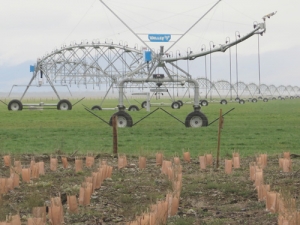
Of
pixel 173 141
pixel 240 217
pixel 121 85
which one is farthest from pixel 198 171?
pixel 121 85

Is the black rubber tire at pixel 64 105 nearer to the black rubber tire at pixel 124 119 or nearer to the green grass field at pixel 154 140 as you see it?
the green grass field at pixel 154 140

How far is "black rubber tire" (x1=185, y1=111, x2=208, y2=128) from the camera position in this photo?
78.5 feet

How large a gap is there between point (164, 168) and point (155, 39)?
55.4 ft

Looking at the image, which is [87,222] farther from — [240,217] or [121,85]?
[121,85]

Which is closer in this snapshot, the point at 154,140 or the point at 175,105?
the point at 154,140

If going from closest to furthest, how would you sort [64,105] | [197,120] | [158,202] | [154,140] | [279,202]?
[158,202]
[279,202]
[154,140]
[197,120]
[64,105]

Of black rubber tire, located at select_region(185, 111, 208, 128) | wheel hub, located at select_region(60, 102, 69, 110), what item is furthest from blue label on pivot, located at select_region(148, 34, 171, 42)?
wheel hub, located at select_region(60, 102, 69, 110)

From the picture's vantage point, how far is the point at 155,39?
28.2m

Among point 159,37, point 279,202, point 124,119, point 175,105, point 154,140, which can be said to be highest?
point 159,37

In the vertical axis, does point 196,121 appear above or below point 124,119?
below

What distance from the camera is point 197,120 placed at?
24047 millimetres

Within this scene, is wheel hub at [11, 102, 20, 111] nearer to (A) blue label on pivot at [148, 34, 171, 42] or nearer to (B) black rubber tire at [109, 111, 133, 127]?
(A) blue label on pivot at [148, 34, 171, 42]

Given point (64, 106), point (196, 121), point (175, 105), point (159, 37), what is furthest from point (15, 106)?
point (196, 121)

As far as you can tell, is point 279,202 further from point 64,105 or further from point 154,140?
point 64,105
